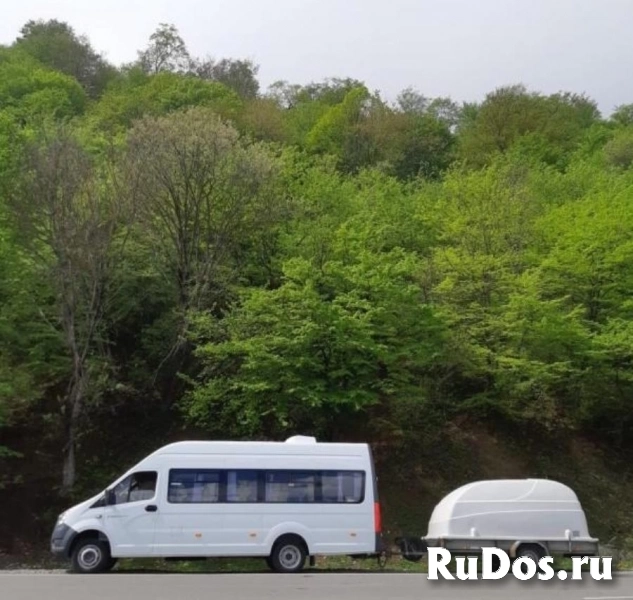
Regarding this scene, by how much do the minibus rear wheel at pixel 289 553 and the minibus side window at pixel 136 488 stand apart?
276 centimetres

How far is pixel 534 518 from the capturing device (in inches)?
791

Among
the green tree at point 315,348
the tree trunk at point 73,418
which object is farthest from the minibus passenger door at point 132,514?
the tree trunk at point 73,418

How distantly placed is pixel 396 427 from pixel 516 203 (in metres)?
10.6

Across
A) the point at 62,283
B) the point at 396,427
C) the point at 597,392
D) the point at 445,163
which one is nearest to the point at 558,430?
the point at 597,392

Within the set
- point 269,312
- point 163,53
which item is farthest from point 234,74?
point 269,312

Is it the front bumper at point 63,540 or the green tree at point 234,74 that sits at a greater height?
the green tree at point 234,74

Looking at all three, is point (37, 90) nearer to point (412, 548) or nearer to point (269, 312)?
point (269, 312)

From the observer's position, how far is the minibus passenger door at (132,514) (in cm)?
1991

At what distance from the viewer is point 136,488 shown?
66.6ft

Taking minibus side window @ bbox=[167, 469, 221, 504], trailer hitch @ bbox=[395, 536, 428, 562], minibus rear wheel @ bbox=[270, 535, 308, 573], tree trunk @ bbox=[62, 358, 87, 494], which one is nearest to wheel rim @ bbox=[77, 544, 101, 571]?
minibus side window @ bbox=[167, 469, 221, 504]

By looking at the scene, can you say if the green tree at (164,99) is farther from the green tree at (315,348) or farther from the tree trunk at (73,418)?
the green tree at (315,348)

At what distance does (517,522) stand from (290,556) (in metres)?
4.62

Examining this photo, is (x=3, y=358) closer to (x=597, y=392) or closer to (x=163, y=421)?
(x=163, y=421)

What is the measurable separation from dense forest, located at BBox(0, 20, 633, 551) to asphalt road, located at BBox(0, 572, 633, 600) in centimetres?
1045
